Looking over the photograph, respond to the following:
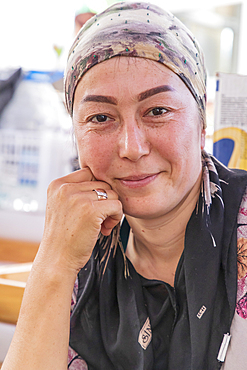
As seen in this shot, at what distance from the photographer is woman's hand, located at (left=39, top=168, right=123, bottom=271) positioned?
905mm

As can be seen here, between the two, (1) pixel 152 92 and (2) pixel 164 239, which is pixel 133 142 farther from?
(2) pixel 164 239

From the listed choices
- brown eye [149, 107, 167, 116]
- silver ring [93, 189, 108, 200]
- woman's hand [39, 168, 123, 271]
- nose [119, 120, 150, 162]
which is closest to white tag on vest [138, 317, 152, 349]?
woman's hand [39, 168, 123, 271]

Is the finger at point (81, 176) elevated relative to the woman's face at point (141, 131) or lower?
lower

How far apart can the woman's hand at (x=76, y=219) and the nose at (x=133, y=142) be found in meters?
0.14

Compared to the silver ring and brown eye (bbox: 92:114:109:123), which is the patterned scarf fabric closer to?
the silver ring

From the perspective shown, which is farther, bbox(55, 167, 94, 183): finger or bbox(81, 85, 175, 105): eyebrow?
bbox(55, 167, 94, 183): finger

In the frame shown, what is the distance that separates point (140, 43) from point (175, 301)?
27.0 inches

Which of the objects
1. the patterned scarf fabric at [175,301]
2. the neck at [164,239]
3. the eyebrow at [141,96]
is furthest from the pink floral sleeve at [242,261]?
the eyebrow at [141,96]

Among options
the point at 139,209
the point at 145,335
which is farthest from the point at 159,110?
the point at 145,335

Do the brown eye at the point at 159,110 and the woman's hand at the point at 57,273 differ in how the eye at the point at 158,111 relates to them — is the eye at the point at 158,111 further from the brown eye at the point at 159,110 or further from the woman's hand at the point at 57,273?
the woman's hand at the point at 57,273

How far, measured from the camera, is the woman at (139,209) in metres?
0.86

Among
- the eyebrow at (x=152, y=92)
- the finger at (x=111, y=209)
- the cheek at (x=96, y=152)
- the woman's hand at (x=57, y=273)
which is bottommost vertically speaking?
the woman's hand at (x=57, y=273)

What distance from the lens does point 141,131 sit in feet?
2.81

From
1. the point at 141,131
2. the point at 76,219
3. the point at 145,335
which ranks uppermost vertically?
the point at 141,131
